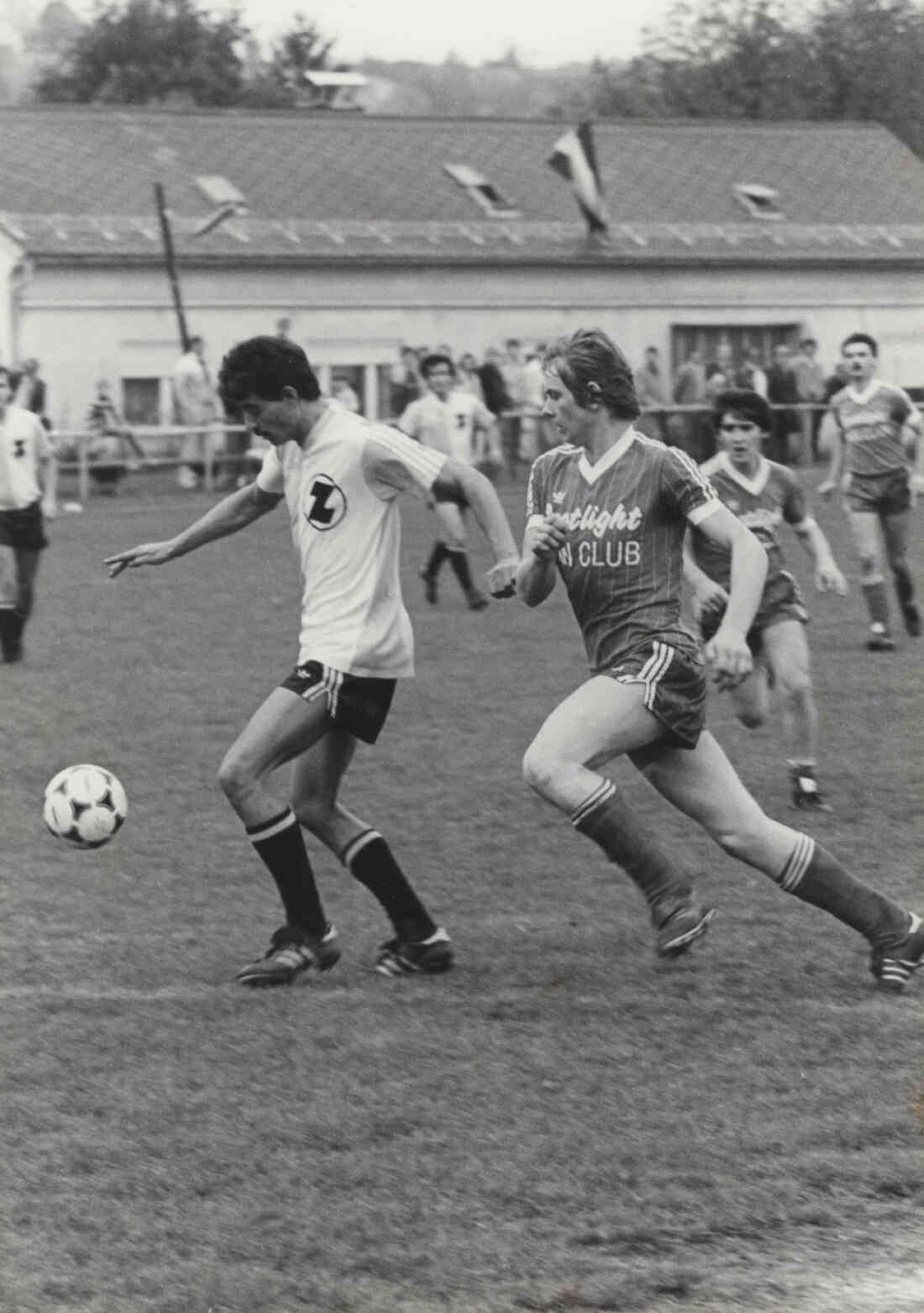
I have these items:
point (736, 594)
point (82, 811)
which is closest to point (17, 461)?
point (82, 811)

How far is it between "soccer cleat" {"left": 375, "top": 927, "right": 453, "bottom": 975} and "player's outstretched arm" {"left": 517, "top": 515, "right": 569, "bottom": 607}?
1.12m

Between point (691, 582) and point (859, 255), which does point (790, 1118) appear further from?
point (859, 255)

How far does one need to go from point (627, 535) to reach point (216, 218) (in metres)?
37.0

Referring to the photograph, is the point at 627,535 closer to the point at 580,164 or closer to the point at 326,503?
the point at 326,503

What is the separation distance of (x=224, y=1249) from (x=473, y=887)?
13.0ft

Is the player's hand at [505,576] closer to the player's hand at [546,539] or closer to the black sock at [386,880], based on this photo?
the player's hand at [546,539]

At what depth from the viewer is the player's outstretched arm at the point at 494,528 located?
Answer: 673 centimetres

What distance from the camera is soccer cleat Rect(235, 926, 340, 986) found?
23.7 feet

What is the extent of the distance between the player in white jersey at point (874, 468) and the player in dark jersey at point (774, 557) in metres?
5.46

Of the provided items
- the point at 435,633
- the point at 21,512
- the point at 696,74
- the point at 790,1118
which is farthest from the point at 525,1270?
the point at 696,74

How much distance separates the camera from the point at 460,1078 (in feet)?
20.3

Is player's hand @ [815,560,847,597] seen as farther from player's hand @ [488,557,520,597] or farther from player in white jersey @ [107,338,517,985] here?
player's hand @ [488,557,520,597]

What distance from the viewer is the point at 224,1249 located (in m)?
4.87

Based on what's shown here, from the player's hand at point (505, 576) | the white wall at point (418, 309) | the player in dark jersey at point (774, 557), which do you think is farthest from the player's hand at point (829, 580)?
the white wall at point (418, 309)
